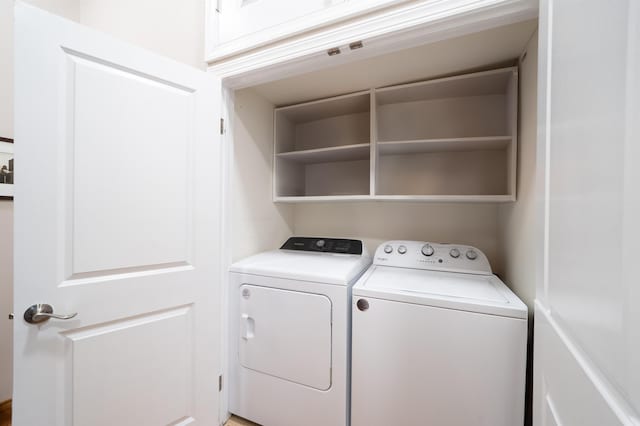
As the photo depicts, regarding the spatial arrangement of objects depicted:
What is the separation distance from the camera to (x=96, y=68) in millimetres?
996

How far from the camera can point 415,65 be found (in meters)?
1.49

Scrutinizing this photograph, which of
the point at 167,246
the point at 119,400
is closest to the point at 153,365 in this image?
the point at 119,400

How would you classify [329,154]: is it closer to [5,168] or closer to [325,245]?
[325,245]

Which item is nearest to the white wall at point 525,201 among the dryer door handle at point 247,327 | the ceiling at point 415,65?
the ceiling at point 415,65

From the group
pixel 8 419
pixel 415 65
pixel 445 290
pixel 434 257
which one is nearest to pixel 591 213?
pixel 445 290

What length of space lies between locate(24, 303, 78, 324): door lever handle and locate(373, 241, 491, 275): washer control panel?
5.34ft

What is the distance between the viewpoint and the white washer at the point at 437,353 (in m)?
1.00

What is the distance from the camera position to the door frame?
917 millimetres

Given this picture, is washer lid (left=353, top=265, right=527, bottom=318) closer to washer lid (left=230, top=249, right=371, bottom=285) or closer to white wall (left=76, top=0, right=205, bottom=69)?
washer lid (left=230, top=249, right=371, bottom=285)

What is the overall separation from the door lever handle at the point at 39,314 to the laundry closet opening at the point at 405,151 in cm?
82

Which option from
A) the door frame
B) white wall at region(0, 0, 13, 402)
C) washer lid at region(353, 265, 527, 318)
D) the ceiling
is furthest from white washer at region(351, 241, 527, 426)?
white wall at region(0, 0, 13, 402)

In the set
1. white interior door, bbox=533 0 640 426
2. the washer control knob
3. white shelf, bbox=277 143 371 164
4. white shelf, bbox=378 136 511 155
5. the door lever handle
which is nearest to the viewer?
white interior door, bbox=533 0 640 426

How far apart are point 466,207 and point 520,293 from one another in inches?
27.8

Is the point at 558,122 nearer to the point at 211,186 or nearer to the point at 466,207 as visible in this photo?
the point at 466,207
